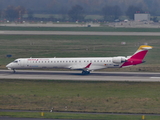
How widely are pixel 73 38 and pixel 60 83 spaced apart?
212ft

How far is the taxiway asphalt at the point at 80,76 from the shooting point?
5641 centimetres

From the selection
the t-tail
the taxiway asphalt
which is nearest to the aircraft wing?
the taxiway asphalt

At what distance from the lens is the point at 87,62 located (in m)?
61.2

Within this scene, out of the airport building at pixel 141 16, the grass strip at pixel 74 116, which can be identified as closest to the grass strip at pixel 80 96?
the grass strip at pixel 74 116

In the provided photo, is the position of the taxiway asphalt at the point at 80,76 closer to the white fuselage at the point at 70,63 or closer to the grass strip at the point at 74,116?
the white fuselage at the point at 70,63

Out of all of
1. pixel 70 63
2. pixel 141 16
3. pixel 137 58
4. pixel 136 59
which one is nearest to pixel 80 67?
pixel 70 63

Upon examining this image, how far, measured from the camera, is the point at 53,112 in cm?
3675

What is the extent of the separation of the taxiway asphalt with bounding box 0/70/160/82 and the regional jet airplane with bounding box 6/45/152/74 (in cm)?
124

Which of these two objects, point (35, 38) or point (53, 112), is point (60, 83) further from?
point (35, 38)

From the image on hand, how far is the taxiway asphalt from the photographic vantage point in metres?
56.4

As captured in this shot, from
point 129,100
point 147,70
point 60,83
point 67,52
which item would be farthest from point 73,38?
point 129,100

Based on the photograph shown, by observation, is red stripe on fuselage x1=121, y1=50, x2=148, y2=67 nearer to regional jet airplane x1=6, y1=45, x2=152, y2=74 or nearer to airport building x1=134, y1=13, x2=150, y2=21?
regional jet airplane x1=6, y1=45, x2=152, y2=74

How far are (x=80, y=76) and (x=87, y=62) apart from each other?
9.76 feet

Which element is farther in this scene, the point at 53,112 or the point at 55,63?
the point at 55,63
